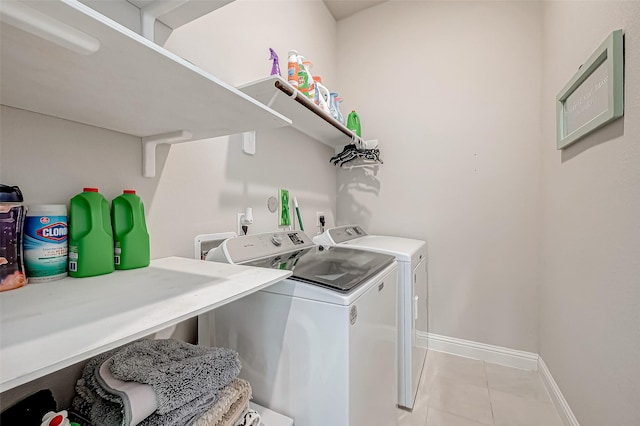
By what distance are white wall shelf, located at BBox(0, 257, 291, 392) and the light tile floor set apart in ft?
5.07

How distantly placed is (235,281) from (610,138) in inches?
63.8

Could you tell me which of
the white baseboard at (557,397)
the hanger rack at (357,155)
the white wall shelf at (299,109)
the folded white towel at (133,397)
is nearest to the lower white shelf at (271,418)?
the folded white towel at (133,397)

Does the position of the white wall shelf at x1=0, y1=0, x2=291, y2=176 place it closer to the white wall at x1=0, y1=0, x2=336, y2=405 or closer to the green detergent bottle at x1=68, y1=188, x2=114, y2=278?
the white wall at x1=0, y1=0, x2=336, y2=405

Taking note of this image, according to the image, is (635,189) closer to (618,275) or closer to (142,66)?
(618,275)

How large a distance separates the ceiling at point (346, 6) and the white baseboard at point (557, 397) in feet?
11.0

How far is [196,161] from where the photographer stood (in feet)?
4.11

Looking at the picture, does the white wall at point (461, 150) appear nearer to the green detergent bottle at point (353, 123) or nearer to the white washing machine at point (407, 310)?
the green detergent bottle at point (353, 123)

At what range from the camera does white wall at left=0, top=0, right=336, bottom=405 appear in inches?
30.5

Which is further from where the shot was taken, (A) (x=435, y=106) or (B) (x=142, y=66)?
(A) (x=435, y=106)

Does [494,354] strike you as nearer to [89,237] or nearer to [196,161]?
[196,161]

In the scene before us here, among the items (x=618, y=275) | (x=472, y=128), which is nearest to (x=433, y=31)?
(x=472, y=128)

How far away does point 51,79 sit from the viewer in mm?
587

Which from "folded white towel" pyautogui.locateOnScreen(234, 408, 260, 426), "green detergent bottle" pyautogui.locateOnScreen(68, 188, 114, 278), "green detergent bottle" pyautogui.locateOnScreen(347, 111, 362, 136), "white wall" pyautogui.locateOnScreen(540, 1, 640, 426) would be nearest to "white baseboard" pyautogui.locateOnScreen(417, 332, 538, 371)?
"white wall" pyautogui.locateOnScreen(540, 1, 640, 426)

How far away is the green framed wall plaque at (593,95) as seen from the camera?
1.06 meters
